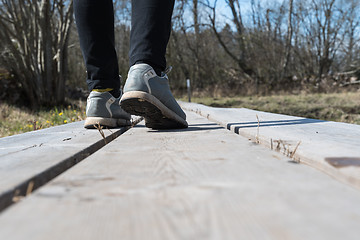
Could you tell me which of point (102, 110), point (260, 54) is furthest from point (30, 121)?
point (260, 54)

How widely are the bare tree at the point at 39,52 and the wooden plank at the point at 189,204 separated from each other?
5847 millimetres

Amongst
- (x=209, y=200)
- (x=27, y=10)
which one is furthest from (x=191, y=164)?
(x=27, y=10)

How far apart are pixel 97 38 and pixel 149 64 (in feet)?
1.35

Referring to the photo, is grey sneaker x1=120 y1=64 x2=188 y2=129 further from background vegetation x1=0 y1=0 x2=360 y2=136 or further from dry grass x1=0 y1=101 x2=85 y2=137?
background vegetation x1=0 y1=0 x2=360 y2=136

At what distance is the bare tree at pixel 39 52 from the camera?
18.9 feet

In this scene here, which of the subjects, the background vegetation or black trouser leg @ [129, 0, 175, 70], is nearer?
black trouser leg @ [129, 0, 175, 70]

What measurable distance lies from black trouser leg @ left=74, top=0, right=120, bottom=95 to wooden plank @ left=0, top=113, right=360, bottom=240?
110cm

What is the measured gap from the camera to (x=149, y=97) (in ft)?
4.67

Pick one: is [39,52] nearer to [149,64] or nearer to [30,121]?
[30,121]

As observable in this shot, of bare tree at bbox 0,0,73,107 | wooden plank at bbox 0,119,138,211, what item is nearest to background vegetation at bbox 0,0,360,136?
bare tree at bbox 0,0,73,107

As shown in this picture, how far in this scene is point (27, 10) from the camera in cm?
610

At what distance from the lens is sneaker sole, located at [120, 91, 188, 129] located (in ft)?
4.65

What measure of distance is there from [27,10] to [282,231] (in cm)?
692

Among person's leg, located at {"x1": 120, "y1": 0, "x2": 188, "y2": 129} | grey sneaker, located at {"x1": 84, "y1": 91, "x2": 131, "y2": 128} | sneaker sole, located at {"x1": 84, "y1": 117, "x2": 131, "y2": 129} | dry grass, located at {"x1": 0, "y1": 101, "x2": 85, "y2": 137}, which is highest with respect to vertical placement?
person's leg, located at {"x1": 120, "y1": 0, "x2": 188, "y2": 129}
